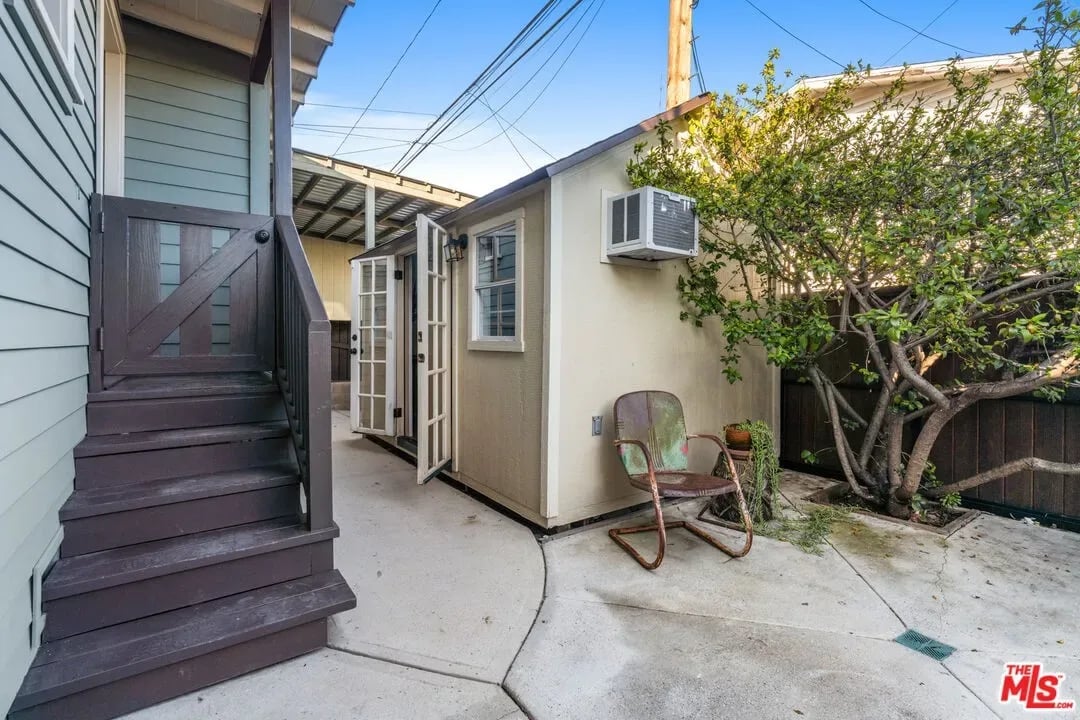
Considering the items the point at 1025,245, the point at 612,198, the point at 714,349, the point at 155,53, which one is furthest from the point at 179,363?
the point at 1025,245

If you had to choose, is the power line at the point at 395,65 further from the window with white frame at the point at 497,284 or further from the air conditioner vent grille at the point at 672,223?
the air conditioner vent grille at the point at 672,223

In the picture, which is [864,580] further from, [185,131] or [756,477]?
[185,131]

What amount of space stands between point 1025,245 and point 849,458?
1719 mm

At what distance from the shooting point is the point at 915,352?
362 cm

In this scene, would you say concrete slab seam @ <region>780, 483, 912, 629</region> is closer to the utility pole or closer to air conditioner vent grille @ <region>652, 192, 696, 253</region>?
air conditioner vent grille @ <region>652, 192, 696, 253</region>

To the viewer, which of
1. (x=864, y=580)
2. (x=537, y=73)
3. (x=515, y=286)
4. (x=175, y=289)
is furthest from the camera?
(x=537, y=73)

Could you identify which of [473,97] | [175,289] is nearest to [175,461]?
[175,289]

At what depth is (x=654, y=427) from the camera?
3350mm

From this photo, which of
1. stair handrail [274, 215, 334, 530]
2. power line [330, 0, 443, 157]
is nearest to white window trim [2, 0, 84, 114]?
stair handrail [274, 215, 334, 530]

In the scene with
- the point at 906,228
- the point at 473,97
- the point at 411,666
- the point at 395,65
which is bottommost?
the point at 411,666

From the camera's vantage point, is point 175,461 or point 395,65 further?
point 395,65

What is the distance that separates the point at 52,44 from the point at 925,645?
3650 mm

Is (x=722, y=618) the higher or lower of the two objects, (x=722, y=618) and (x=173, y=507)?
the lower

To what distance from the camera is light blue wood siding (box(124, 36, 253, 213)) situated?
3.14 metres
